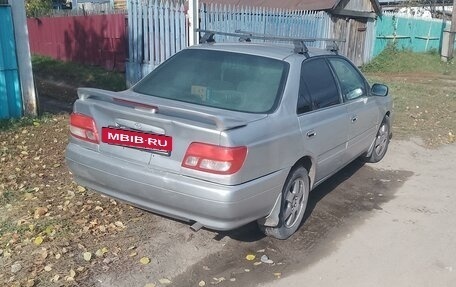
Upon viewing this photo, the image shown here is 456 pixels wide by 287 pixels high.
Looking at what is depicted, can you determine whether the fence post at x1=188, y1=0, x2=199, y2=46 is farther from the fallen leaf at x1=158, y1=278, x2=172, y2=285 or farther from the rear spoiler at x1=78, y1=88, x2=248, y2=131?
the fallen leaf at x1=158, y1=278, x2=172, y2=285

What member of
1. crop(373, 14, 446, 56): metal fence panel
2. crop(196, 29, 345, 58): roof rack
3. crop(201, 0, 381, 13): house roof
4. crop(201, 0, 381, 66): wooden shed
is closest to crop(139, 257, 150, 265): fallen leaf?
crop(196, 29, 345, 58): roof rack

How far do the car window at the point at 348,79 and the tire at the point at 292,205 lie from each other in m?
1.28

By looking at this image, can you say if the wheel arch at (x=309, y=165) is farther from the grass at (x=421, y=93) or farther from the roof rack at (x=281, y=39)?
the grass at (x=421, y=93)

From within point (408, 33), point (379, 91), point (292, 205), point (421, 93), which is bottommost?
point (421, 93)

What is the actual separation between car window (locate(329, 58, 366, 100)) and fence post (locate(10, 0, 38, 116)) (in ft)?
15.8

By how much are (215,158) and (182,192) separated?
341mm

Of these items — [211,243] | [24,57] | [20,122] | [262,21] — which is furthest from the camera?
Answer: [262,21]

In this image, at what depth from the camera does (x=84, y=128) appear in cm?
370

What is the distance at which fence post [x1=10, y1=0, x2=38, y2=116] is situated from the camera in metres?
7.07

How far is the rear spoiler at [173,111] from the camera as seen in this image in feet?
10.3

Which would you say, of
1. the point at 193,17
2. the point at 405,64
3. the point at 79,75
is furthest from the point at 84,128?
the point at 405,64

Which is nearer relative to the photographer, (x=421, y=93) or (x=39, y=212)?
(x=39, y=212)

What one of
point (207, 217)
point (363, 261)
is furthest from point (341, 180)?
point (207, 217)

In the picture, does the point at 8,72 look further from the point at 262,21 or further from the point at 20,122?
the point at 262,21
